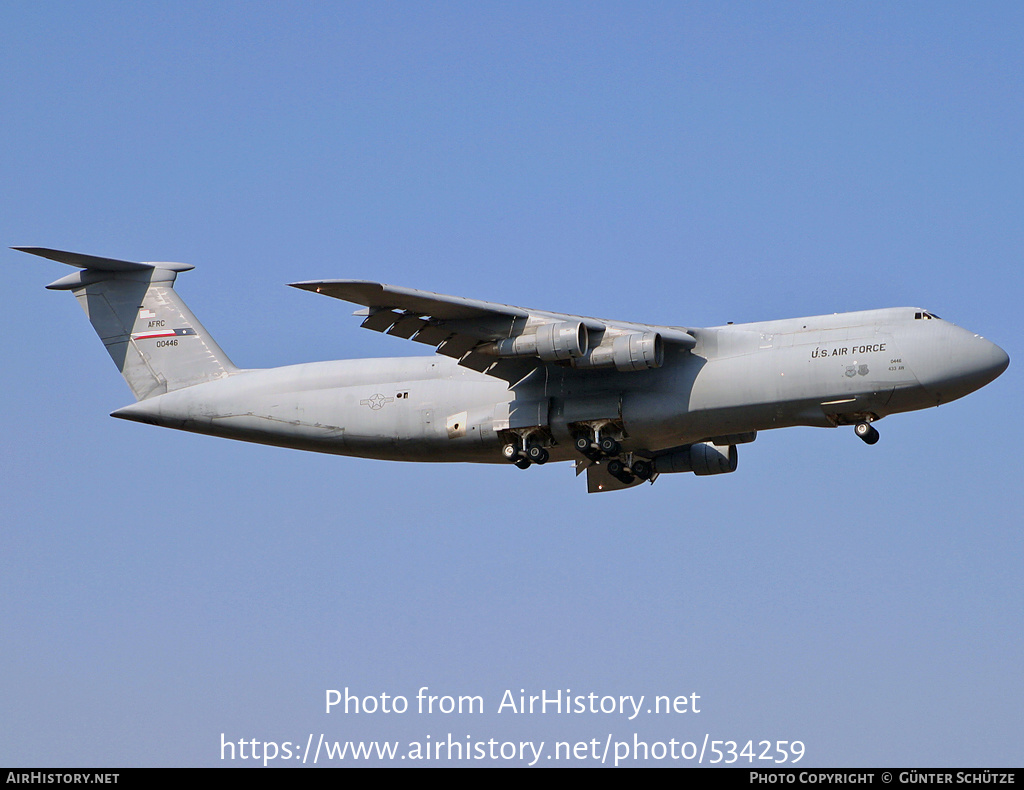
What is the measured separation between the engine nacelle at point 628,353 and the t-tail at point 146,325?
7.05 meters

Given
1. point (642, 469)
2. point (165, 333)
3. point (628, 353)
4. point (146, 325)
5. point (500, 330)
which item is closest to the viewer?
point (628, 353)

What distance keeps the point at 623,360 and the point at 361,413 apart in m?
4.76

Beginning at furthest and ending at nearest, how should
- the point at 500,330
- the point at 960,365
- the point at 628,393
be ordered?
the point at 628,393 < the point at 500,330 < the point at 960,365

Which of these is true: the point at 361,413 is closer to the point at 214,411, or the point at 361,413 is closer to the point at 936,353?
the point at 214,411

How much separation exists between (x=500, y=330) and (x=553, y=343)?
1.01m

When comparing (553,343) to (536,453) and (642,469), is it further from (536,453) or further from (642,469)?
(642,469)

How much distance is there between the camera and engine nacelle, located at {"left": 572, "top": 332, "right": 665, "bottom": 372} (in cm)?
2169

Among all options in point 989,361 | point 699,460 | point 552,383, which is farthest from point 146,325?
point 989,361

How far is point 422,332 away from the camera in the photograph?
22.8m

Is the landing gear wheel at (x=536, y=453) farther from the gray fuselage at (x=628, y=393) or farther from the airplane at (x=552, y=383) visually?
the gray fuselage at (x=628, y=393)

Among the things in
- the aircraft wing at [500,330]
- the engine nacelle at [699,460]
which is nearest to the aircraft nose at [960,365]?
the aircraft wing at [500,330]

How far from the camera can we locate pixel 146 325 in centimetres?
2642
